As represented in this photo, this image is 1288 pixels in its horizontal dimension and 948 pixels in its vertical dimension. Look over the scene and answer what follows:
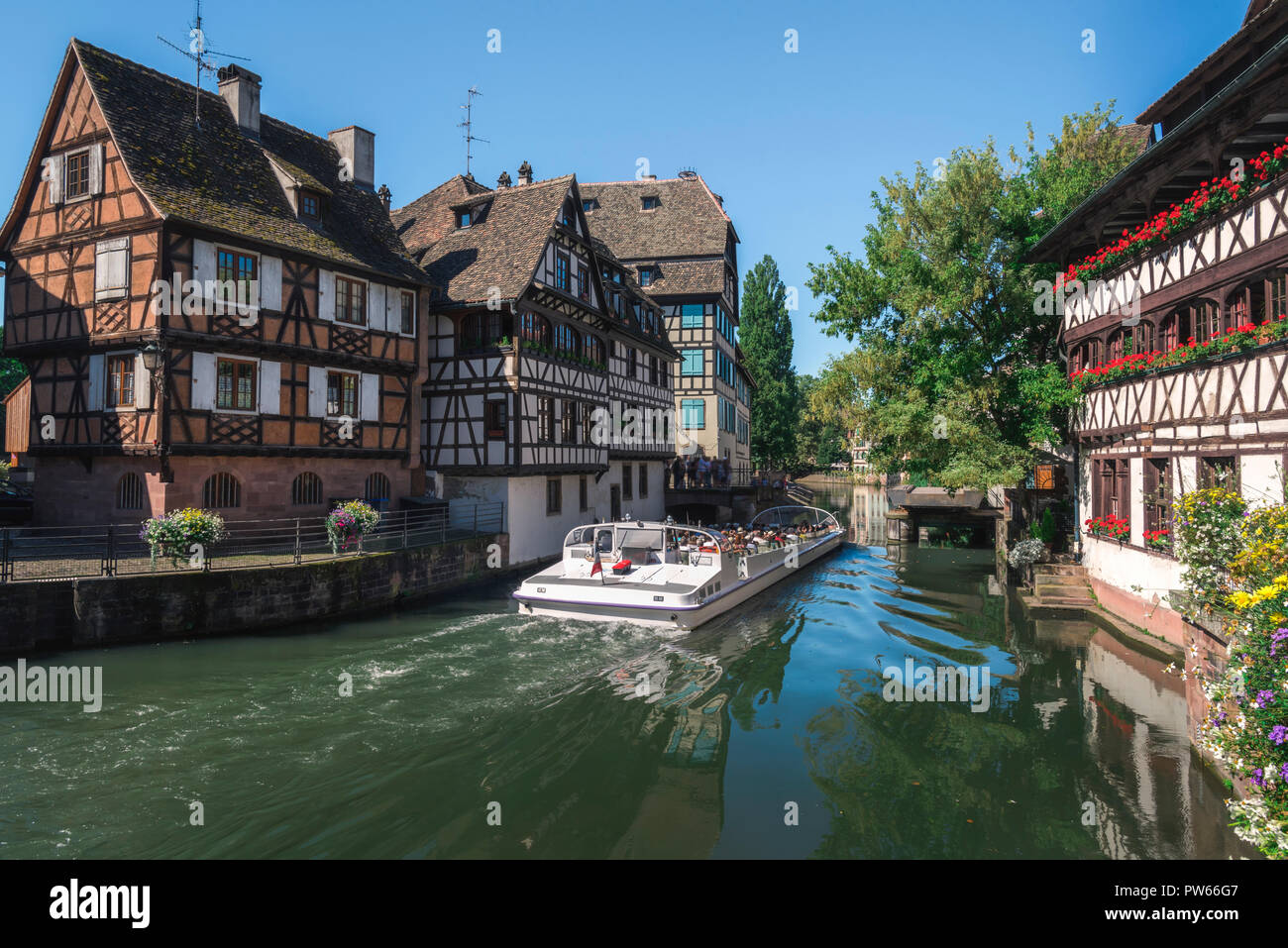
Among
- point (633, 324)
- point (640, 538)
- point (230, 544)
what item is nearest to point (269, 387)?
point (230, 544)

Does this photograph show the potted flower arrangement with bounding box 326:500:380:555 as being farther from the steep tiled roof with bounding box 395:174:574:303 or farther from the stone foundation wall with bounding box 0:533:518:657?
the steep tiled roof with bounding box 395:174:574:303

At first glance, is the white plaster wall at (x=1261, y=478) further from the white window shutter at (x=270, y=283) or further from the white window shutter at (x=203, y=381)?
the white window shutter at (x=270, y=283)

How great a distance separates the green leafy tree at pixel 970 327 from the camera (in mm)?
21500

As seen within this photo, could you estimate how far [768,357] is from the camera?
51312mm

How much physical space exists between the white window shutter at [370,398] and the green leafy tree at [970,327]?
15228 mm

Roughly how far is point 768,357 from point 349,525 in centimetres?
3816

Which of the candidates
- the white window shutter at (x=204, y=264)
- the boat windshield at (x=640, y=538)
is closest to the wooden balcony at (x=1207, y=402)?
the boat windshield at (x=640, y=538)

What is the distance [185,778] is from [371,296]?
16408mm

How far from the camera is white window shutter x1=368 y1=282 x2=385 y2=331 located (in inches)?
859

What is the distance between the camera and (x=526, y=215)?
86.5 feet

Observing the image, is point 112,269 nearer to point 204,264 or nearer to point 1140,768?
point 204,264

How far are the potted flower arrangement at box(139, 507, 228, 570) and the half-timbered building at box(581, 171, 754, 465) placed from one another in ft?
92.9

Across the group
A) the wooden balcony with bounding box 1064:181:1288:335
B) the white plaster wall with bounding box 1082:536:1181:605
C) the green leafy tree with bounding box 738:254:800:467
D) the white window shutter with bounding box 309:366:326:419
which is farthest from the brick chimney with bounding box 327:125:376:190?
the green leafy tree with bounding box 738:254:800:467
